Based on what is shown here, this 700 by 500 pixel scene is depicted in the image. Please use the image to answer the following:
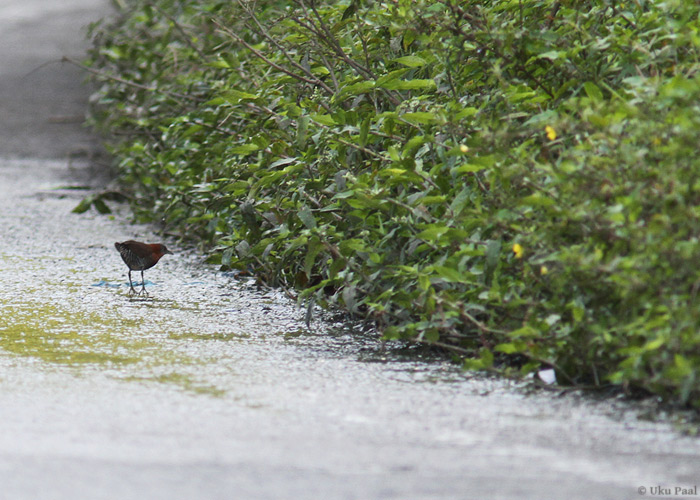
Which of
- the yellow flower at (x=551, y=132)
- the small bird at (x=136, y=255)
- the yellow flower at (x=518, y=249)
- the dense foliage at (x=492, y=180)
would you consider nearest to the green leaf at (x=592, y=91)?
the dense foliage at (x=492, y=180)

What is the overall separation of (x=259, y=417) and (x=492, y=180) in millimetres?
1372

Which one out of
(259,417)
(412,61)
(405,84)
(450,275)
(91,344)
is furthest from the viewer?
(412,61)

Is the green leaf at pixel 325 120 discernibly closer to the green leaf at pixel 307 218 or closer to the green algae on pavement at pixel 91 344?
the green leaf at pixel 307 218

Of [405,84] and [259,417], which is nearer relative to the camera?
[259,417]

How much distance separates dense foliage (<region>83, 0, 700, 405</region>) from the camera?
372 cm

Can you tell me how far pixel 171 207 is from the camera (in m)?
7.55

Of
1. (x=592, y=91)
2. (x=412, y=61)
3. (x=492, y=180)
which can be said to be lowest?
(x=492, y=180)

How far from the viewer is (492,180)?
4.34 m

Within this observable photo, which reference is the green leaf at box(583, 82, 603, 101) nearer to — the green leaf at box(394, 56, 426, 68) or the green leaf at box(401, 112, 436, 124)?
A: the green leaf at box(401, 112, 436, 124)

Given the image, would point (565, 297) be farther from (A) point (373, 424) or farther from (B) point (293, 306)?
(B) point (293, 306)

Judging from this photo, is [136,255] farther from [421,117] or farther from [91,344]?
[421,117]

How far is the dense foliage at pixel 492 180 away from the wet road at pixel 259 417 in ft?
0.81

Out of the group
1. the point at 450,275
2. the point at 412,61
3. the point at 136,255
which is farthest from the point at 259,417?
the point at 136,255

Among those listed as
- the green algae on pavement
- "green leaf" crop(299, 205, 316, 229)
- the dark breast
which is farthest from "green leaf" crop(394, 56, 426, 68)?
the dark breast
